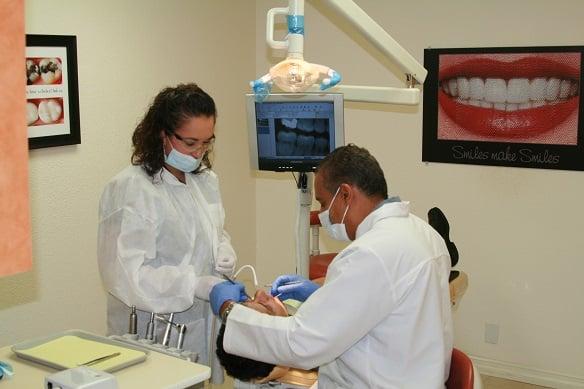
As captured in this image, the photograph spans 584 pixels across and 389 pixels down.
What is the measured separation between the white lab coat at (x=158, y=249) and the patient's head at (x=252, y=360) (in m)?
0.22

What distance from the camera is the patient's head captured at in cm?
189

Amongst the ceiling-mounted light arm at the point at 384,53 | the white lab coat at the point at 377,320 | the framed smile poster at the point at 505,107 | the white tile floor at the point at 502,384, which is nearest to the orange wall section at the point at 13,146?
the white lab coat at the point at 377,320

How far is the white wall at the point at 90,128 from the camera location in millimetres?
2869

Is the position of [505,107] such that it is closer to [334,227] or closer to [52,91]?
[334,227]

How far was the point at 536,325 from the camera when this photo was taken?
12.1 ft

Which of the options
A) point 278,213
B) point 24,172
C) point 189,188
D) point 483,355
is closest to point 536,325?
point 483,355

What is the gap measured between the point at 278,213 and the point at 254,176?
27 cm

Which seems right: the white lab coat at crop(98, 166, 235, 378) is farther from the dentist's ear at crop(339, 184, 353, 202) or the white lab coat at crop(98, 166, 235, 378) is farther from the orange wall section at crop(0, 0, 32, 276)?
the orange wall section at crop(0, 0, 32, 276)

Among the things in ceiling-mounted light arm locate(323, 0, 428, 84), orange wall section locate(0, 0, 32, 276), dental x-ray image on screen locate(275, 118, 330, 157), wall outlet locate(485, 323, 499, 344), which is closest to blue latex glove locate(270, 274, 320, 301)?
dental x-ray image on screen locate(275, 118, 330, 157)

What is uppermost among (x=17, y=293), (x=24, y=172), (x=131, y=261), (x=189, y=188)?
(x=24, y=172)

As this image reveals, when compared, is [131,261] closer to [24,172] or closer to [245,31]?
[24,172]

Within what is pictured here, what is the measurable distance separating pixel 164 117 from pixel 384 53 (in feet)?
2.29

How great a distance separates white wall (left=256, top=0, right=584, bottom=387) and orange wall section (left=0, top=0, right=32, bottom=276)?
3.28 metres

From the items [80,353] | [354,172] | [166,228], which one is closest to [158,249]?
[166,228]
